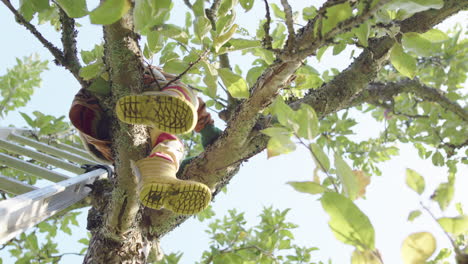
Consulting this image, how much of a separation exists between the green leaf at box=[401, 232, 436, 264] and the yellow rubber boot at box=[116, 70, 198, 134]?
2.65 ft

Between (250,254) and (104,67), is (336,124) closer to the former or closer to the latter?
(250,254)

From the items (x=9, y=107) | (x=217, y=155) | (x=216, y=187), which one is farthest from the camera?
(x=9, y=107)

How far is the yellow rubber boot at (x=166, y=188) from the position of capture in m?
1.18

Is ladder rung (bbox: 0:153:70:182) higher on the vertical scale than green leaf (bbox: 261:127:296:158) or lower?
higher

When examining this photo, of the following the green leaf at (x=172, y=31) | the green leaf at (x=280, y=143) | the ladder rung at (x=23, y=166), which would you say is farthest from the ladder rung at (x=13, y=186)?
the green leaf at (x=280, y=143)

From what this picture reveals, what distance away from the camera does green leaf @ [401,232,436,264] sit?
21.5 inches

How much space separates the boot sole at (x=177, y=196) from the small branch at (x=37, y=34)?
0.54m

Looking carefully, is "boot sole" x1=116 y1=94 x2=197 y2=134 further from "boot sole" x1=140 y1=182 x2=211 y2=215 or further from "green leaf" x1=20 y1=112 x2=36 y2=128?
"green leaf" x1=20 y1=112 x2=36 y2=128

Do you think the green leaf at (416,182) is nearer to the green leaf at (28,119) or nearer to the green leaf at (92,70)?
the green leaf at (92,70)

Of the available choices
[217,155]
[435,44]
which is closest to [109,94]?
[217,155]

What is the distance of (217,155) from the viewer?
4.75 feet

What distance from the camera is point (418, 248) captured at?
1.80 ft

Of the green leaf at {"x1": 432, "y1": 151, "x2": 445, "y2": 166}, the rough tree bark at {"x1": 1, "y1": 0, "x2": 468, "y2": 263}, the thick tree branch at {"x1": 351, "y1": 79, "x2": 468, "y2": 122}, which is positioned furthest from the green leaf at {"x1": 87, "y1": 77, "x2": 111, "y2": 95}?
the green leaf at {"x1": 432, "y1": 151, "x2": 445, "y2": 166}

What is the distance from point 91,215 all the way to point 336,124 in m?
1.67
